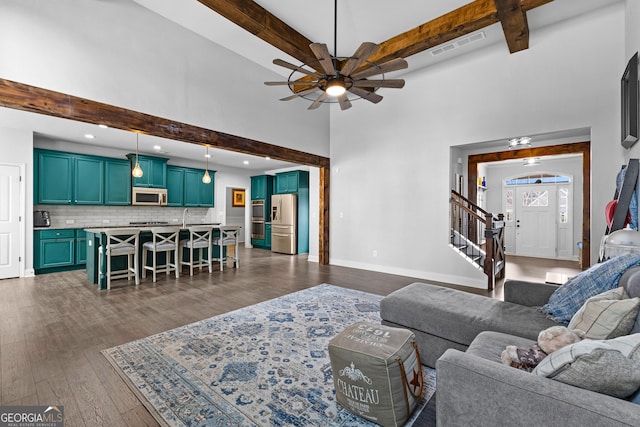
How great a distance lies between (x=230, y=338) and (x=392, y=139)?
15.4ft

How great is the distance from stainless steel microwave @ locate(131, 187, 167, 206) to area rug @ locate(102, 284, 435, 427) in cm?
524

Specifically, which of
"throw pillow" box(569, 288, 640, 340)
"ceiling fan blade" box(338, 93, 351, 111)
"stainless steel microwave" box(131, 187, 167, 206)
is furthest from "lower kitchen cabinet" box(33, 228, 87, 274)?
"throw pillow" box(569, 288, 640, 340)

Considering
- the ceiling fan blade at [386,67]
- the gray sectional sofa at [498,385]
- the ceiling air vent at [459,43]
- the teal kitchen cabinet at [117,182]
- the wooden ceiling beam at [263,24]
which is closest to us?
the gray sectional sofa at [498,385]

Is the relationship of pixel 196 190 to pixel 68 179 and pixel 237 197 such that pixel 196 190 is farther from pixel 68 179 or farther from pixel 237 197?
pixel 68 179

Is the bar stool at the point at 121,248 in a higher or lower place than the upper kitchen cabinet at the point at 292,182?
lower

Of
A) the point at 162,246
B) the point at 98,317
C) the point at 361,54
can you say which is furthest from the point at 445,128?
the point at 98,317

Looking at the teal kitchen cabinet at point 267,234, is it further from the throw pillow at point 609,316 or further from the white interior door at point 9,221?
the throw pillow at point 609,316

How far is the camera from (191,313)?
3.44 meters

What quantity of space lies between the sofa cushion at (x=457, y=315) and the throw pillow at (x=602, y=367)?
83cm

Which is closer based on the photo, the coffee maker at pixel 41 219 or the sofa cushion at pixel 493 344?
the sofa cushion at pixel 493 344

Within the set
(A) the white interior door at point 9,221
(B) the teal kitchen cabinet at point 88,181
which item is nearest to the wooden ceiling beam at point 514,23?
(B) the teal kitchen cabinet at point 88,181

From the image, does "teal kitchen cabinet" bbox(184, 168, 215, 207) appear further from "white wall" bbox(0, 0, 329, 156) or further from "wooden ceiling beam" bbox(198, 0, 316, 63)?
"wooden ceiling beam" bbox(198, 0, 316, 63)

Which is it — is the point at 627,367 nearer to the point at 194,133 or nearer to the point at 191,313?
the point at 191,313

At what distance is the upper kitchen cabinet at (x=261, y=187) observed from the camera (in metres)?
9.59
